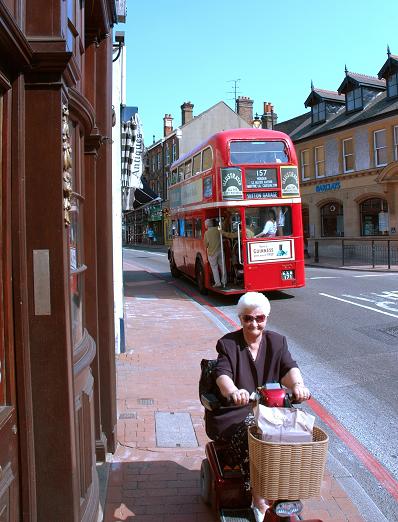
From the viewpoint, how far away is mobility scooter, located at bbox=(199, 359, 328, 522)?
8.38ft

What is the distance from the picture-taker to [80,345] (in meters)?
3.26

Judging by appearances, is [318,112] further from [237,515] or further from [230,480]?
[237,515]

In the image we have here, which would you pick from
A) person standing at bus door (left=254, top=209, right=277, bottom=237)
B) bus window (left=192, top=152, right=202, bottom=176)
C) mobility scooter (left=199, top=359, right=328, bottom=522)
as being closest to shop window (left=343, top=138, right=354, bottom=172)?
bus window (left=192, top=152, right=202, bottom=176)

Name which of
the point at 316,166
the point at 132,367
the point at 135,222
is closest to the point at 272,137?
the point at 132,367

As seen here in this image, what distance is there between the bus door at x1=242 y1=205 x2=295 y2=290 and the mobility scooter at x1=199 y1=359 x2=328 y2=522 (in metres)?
9.86

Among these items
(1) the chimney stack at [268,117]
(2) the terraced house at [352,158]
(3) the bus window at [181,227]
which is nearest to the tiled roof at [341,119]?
(2) the terraced house at [352,158]

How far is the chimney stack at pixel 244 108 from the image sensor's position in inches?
2020

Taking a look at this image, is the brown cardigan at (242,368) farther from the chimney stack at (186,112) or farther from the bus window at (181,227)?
the chimney stack at (186,112)

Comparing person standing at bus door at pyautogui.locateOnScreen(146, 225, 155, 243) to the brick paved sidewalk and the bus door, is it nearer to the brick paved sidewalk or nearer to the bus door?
the bus door

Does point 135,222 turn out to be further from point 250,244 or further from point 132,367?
point 132,367

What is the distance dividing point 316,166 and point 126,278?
18.0 metres

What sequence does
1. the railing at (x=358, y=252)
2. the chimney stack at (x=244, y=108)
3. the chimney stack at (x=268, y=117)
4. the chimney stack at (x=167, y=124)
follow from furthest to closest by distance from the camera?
the chimney stack at (x=167, y=124)
the chimney stack at (x=244, y=108)
the chimney stack at (x=268, y=117)
the railing at (x=358, y=252)

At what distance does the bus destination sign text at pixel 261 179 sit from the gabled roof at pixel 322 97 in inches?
896

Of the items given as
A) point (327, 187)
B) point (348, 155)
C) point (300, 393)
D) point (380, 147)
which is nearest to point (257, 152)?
point (300, 393)
